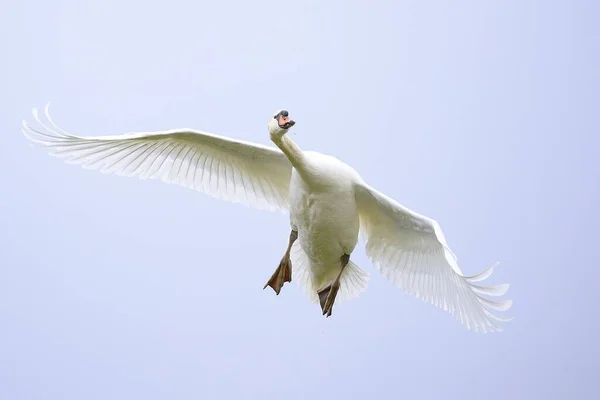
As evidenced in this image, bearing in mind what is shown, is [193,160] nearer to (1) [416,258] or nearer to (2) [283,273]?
(2) [283,273]

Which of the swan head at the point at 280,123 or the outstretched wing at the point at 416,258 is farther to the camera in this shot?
the outstretched wing at the point at 416,258

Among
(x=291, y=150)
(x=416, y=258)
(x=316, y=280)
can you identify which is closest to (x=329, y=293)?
(x=316, y=280)

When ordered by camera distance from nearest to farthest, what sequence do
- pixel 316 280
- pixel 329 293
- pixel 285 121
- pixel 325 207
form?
pixel 285 121
pixel 325 207
pixel 329 293
pixel 316 280

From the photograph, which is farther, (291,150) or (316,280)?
(316,280)

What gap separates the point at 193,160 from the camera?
34.2ft

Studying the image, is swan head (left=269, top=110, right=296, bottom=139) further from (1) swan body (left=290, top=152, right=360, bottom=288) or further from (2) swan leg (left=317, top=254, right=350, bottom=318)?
(2) swan leg (left=317, top=254, right=350, bottom=318)

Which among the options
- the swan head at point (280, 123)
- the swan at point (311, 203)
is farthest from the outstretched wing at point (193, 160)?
the swan head at point (280, 123)

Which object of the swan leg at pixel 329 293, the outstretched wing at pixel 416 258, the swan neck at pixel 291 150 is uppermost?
the swan neck at pixel 291 150

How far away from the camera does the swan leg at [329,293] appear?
9.93 metres

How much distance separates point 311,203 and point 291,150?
19.3 inches

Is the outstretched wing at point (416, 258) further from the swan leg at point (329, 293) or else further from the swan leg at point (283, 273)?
the swan leg at point (283, 273)

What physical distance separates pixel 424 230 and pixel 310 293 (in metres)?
1.37

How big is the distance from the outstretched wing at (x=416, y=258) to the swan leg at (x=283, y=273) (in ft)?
2.14

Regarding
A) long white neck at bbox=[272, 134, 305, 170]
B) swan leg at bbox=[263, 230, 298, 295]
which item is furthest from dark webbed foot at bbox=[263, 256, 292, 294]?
long white neck at bbox=[272, 134, 305, 170]
